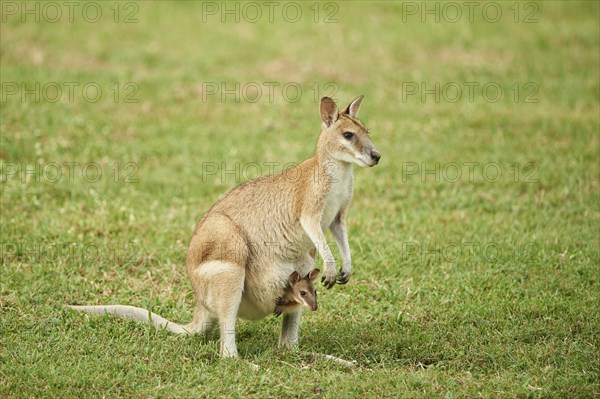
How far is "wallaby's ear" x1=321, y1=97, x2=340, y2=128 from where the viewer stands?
5559 mm

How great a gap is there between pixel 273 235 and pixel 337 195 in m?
0.51

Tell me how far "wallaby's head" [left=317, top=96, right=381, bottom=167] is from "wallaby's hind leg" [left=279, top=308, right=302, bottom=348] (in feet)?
3.61

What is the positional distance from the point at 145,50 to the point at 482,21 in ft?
17.8

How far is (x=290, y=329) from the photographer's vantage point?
5.64m

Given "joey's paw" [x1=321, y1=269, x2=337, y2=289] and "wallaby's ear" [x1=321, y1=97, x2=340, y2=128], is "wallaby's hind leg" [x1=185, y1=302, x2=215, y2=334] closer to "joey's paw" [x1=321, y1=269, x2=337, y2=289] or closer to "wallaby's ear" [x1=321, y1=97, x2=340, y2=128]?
"joey's paw" [x1=321, y1=269, x2=337, y2=289]

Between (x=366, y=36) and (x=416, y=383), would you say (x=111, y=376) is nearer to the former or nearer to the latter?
(x=416, y=383)
